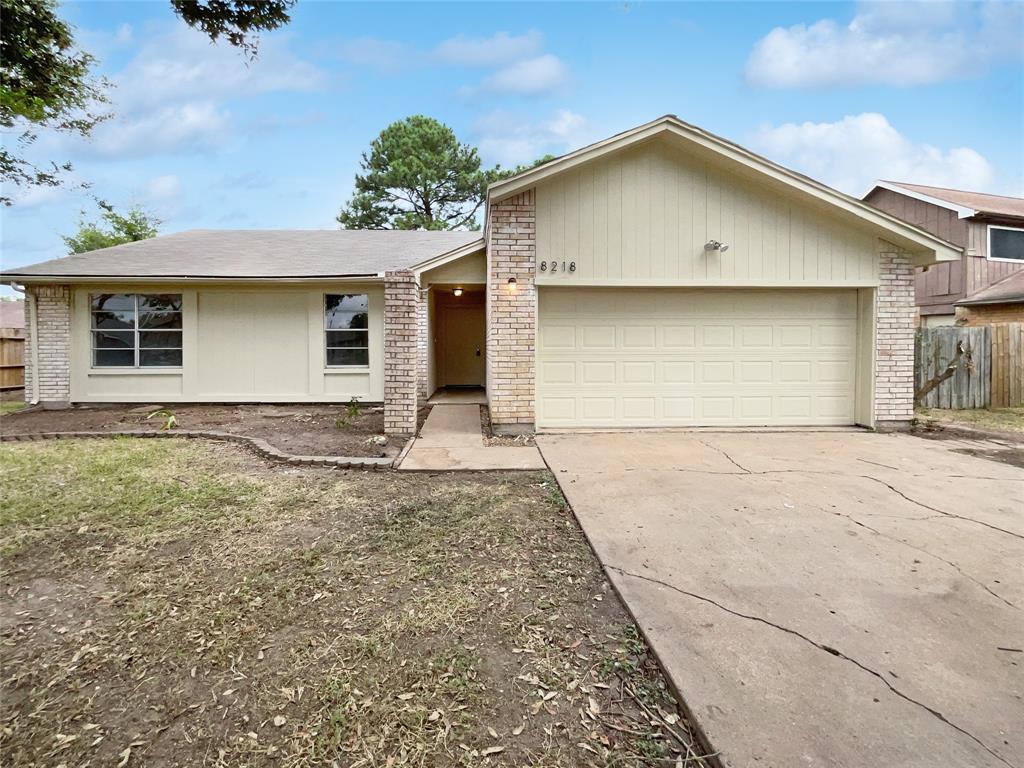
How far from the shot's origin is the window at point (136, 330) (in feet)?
33.1

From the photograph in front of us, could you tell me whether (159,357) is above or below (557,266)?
below

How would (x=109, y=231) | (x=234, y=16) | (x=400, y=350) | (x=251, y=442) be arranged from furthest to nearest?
1. (x=109, y=231)
2. (x=400, y=350)
3. (x=251, y=442)
4. (x=234, y=16)

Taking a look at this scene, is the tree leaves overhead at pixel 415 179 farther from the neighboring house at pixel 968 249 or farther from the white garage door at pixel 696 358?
the white garage door at pixel 696 358

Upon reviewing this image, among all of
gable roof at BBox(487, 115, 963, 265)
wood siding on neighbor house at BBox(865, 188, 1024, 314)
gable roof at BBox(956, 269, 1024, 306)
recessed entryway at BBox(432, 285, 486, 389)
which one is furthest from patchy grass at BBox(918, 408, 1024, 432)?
recessed entryway at BBox(432, 285, 486, 389)

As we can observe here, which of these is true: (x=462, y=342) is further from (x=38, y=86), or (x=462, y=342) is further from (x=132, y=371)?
(x=38, y=86)

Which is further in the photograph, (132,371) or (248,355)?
(248,355)

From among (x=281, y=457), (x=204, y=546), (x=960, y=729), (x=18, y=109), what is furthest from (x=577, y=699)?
(x=18, y=109)

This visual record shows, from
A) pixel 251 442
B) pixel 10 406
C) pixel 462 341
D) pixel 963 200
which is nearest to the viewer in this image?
pixel 251 442

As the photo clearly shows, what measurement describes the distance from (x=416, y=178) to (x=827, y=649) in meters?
26.0

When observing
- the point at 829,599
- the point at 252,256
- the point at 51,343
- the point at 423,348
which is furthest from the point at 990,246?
the point at 51,343

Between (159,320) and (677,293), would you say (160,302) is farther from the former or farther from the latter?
(677,293)

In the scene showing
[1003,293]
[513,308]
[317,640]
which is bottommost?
[317,640]

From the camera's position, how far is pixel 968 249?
13836mm

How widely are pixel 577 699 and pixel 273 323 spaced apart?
33.3 feet
